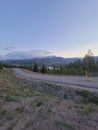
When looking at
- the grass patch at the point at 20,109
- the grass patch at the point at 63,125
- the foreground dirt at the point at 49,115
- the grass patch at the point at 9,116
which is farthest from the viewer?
the grass patch at the point at 20,109

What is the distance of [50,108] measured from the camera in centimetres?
637

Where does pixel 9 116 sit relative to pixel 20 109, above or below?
below

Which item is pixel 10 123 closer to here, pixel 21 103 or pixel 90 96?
pixel 21 103

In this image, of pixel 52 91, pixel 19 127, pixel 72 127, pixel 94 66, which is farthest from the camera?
pixel 94 66

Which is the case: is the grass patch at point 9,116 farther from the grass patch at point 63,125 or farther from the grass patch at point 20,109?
the grass patch at point 63,125

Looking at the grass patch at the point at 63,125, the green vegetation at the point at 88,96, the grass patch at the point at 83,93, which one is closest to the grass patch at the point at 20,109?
the grass patch at the point at 63,125

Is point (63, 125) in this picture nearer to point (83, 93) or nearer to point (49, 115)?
point (49, 115)

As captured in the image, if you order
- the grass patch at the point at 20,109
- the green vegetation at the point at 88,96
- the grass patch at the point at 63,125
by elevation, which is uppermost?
the green vegetation at the point at 88,96

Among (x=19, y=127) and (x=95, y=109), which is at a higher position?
(x=95, y=109)

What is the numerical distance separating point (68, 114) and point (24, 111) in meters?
1.99

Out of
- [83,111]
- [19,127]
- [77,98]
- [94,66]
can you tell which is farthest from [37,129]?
[94,66]

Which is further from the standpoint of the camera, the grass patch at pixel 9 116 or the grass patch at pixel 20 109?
the grass patch at pixel 20 109

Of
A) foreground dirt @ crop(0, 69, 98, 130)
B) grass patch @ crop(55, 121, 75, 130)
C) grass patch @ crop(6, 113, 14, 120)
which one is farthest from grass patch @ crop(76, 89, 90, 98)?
grass patch @ crop(6, 113, 14, 120)

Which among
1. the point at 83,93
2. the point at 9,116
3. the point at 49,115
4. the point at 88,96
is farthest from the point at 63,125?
the point at 83,93
